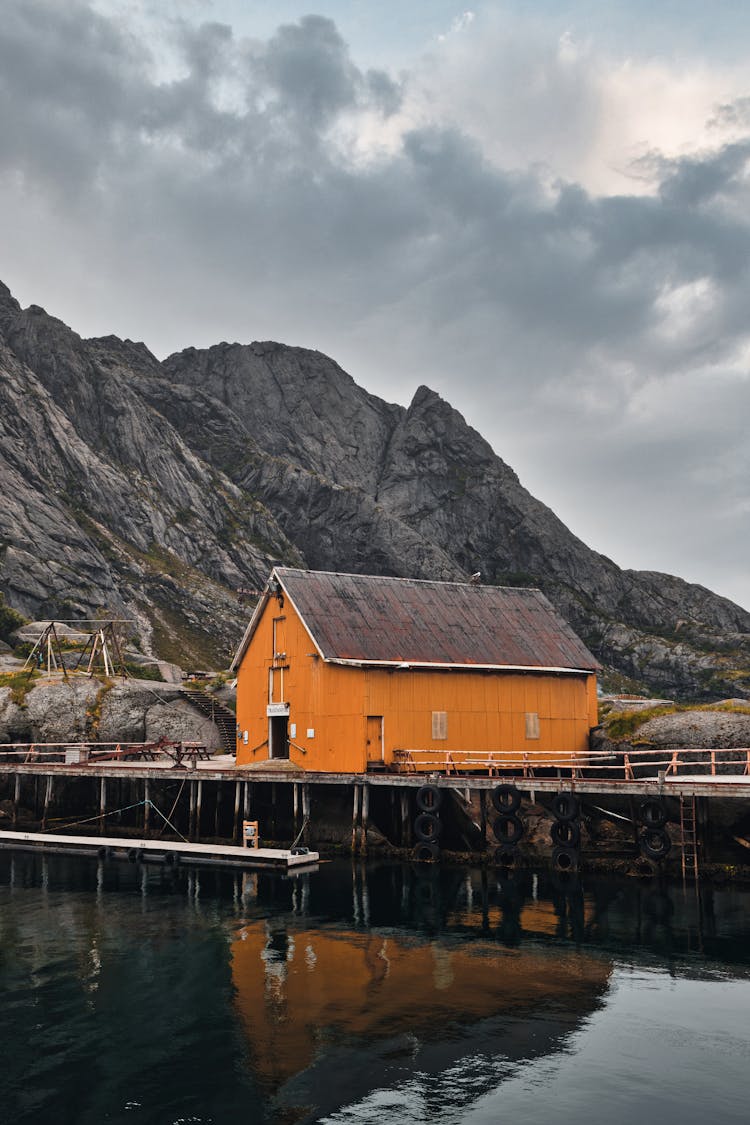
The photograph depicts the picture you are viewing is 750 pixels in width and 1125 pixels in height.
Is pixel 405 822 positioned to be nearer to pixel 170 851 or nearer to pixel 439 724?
pixel 439 724

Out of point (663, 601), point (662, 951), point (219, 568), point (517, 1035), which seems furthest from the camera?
point (663, 601)

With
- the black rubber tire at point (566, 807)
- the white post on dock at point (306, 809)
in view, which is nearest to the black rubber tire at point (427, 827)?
the black rubber tire at point (566, 807)

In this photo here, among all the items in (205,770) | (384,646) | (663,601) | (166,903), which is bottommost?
(166,903)

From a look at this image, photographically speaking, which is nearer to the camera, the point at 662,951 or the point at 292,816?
the point at 662,951

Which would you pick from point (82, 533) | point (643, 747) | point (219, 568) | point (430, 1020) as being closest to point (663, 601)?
point (219, 568)

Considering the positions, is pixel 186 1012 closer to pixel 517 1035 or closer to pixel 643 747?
pixel 517 1035

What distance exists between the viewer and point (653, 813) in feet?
109

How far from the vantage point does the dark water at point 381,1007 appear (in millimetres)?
14914

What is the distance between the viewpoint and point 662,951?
2400cm

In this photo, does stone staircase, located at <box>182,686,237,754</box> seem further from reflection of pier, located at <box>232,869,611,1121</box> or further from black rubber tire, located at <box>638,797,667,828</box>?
black rubber tire, located at <box>638,797,667,828</box>

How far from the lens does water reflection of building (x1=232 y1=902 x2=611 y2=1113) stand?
16.2 metres

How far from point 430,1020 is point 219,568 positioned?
504 feet

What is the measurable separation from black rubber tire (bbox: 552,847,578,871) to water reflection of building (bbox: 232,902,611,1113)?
24.2 feet

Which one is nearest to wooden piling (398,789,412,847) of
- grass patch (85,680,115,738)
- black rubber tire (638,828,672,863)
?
black rubber tire (638,828,672,863)
